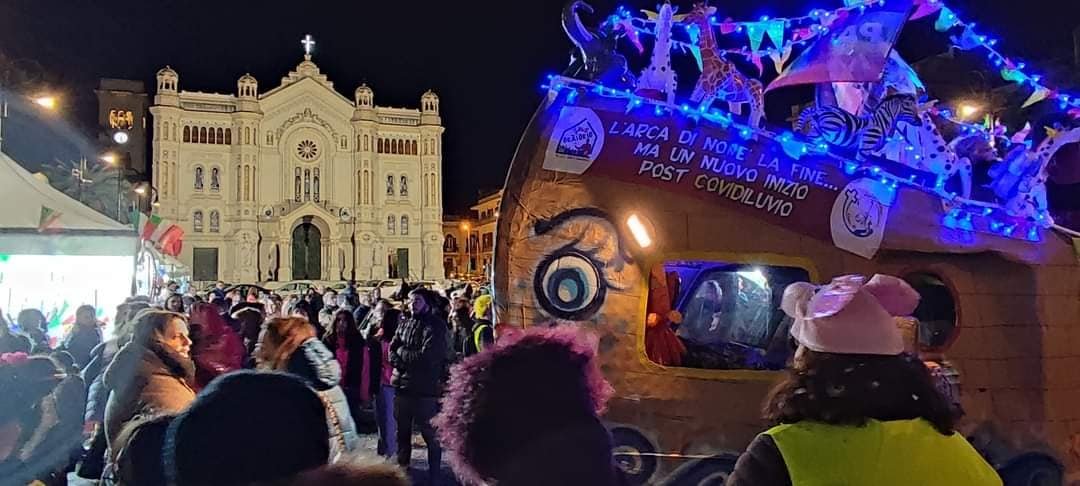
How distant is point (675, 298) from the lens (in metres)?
6.99

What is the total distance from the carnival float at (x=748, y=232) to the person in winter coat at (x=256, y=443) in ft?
13.4

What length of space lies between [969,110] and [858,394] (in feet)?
31.0

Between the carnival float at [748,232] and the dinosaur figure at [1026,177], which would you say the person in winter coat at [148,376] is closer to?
the carnival float at [748,232]

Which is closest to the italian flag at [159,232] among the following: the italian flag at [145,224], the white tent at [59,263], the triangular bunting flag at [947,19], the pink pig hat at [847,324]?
the italian flag at [145,224]

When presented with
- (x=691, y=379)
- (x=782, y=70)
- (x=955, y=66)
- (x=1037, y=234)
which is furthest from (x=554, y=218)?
(x=955, y=66)

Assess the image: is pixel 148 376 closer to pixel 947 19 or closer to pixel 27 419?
pixel 27 419

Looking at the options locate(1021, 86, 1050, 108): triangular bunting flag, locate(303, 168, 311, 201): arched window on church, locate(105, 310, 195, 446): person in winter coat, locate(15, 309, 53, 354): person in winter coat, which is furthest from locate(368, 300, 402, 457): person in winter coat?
locate(303, 168, 311, 201): arched window on church

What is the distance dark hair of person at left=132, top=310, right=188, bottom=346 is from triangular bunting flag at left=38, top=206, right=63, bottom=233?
322 inches

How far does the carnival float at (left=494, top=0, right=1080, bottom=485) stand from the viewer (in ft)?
19.2

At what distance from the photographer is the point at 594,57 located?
614 cm

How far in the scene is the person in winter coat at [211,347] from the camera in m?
6.36

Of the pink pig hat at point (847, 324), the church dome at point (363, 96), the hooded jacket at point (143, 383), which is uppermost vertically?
the church dome at point (363, 96)

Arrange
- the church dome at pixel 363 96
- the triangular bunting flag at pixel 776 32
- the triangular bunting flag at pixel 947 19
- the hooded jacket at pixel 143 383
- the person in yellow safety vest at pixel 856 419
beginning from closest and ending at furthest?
the person in yellow safety vest at pixel 856 419 < the hooded jacket at pixel 143 383 < the triangular bunting flag at pixel 947 19 < the triangular bunting flag at pixel 776 32 < the church dome at pixel 363 96

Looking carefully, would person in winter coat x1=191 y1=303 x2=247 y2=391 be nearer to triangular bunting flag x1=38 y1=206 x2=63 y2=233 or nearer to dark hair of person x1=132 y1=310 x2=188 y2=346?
dark hair of person x1=132 y1=310 x2=188 y2=346
